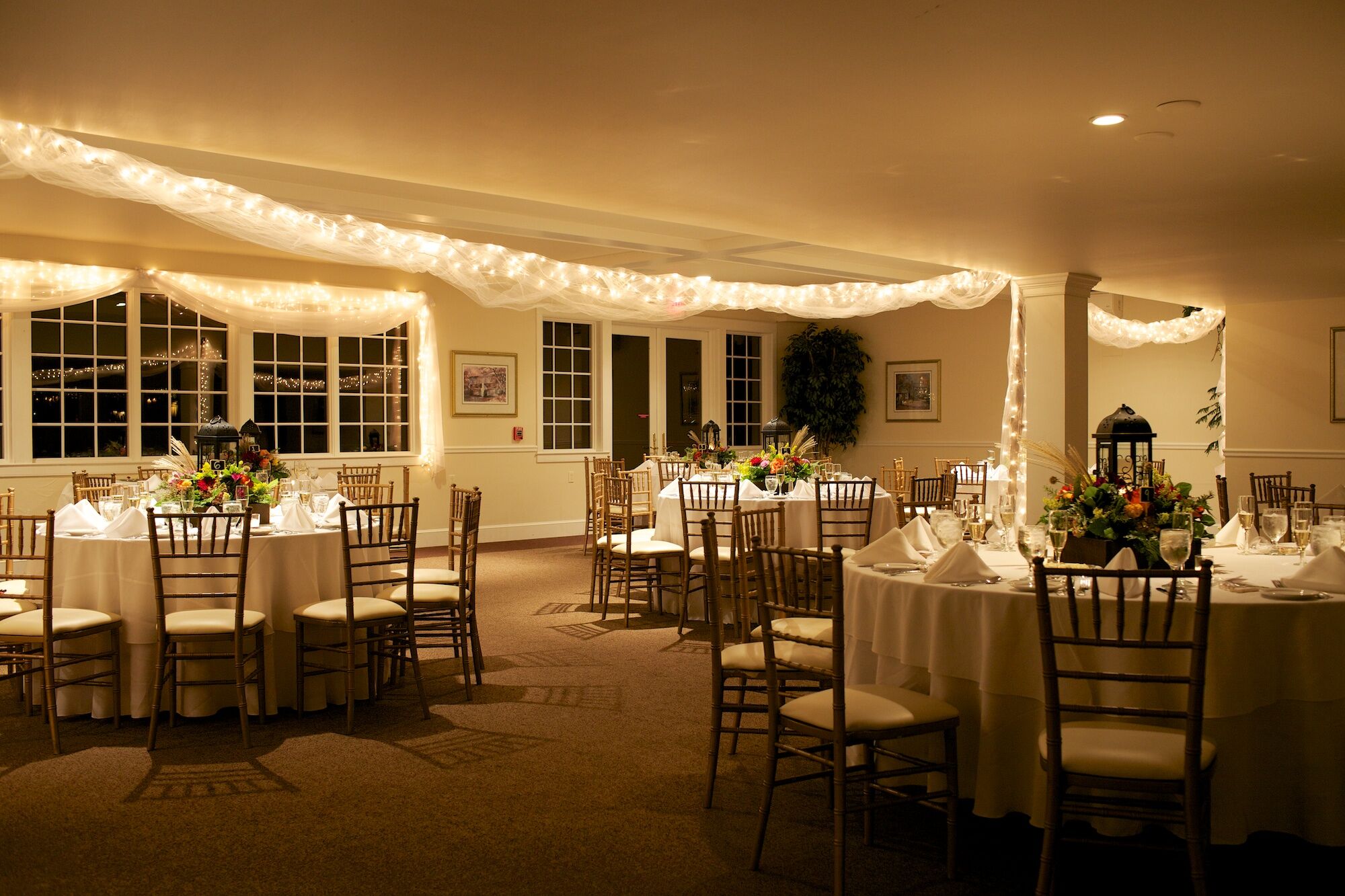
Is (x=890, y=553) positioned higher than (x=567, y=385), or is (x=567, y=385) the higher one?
(x=567, y=385)

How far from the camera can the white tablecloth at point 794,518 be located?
24.8 feet

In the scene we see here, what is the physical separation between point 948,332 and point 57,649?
11.7 m

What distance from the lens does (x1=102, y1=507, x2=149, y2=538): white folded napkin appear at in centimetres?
512

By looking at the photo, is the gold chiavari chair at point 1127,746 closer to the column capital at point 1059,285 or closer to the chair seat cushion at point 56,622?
the chair seat cushion at point 56,622

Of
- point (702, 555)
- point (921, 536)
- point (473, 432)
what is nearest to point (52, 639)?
point (921, 536)

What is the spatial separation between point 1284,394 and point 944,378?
405 cm

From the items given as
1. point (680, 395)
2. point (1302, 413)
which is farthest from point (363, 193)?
point (1302, 413)

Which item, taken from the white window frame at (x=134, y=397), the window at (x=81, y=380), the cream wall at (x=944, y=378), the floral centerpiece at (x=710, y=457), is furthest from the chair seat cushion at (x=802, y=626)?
the cream wall at (x=944, y=378)

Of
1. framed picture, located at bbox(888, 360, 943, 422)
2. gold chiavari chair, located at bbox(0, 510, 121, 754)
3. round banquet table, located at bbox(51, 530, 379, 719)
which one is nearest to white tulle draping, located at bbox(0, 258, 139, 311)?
Answer: gold chiavari chair, located at bbox(0, 510, 121, 754)

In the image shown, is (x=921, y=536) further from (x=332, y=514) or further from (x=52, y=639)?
(x=52, y=639)

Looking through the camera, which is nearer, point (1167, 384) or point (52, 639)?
point (52, 639)

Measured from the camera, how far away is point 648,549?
7.52m

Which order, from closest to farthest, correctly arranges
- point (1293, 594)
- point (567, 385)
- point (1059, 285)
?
1. point (1293, 594)
2. point (1059, 285)
3. point (567, 385)

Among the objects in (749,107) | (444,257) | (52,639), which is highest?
(749,107)
